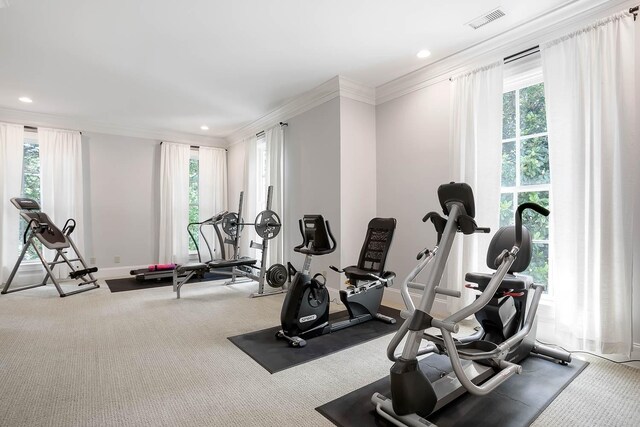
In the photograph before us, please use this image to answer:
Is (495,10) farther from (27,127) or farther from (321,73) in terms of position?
(27,127)

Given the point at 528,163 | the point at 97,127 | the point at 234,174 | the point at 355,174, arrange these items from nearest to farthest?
the point at 528,163 → the point at 355,174 → the point at 97,127 → the point at 234,174

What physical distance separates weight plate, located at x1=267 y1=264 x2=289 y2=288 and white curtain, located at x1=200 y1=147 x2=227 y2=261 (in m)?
2.81

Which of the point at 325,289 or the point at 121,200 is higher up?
the point at 121,200

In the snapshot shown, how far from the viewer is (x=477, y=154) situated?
11.3 ft

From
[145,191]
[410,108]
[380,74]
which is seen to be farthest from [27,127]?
[410,108]

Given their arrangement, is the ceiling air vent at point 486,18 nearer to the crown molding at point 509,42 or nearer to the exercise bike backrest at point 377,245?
the crown molding at point 509,42

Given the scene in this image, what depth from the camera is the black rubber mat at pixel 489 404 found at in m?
Answer: 1.82

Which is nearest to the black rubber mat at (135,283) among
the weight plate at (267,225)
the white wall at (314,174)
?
the white wall at (314,174)

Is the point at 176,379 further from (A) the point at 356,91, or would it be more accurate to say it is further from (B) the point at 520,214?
(A) the point at 356,91

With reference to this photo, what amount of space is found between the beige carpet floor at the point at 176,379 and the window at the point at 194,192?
11.6 feet

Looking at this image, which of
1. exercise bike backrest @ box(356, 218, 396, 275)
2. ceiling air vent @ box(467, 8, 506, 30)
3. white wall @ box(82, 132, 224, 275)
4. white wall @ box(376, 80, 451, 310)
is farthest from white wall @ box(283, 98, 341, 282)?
white wall @ box(82, 132, 224, 275)

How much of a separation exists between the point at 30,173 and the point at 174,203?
2.29 meters

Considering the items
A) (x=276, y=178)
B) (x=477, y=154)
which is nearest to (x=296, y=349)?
(x=477, y=154)

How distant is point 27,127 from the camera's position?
557cm
